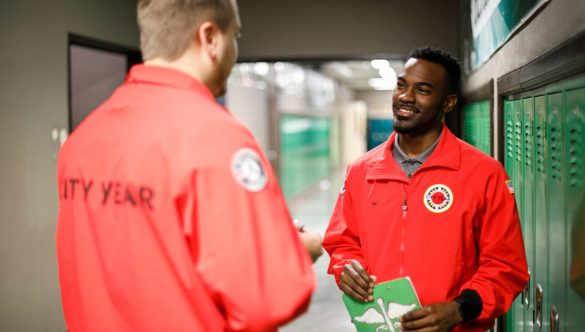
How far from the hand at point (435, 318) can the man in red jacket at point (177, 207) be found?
1.94ft

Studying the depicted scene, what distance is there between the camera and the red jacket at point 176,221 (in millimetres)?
1080

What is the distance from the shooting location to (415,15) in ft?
16.4

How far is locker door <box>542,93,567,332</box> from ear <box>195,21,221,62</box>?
99cm

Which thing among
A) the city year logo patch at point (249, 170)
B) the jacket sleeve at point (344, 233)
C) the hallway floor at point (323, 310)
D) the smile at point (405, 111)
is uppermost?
the smile at point (405, 111)

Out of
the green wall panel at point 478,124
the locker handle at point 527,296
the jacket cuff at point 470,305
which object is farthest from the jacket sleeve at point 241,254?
the green wall panel at point 478,124

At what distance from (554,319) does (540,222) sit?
13.7 inches

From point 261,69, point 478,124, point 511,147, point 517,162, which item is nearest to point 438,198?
point 517,162

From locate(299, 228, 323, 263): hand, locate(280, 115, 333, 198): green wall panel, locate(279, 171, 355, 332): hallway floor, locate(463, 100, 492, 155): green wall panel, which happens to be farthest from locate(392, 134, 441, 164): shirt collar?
locate(280, 115, 333, 198): green wall panel

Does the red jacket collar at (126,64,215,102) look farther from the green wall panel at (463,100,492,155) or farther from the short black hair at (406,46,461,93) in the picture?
the green wall panel at (463,100,492,155)

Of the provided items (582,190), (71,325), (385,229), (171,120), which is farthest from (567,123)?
(71,325)

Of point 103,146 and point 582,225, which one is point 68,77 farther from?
point 582,225

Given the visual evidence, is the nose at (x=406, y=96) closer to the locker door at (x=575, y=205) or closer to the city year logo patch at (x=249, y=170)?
the locker door at (x=575, y=205)

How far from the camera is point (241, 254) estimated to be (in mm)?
1072

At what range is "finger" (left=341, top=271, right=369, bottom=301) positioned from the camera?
1.82m
